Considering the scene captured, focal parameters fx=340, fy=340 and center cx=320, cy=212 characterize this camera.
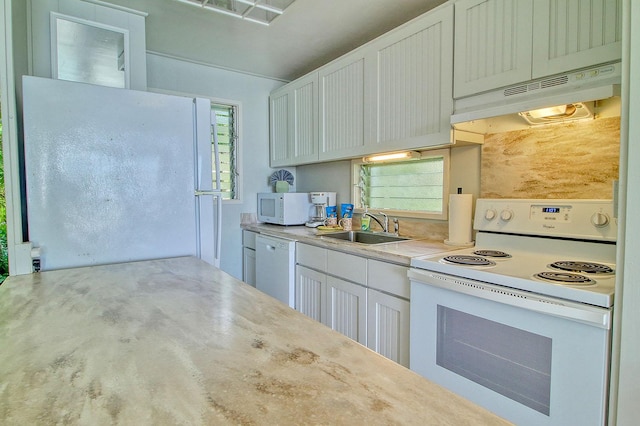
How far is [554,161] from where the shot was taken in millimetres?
1748

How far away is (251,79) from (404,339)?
9.38ft

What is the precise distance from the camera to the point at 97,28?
7.14ft

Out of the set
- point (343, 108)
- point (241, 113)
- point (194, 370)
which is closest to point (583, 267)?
point (194, 370)

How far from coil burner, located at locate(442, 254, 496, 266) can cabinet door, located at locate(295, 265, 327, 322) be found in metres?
0.94

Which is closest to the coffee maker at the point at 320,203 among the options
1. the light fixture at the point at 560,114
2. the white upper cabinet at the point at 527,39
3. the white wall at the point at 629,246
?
the white upper cabinet at the point at 527,39

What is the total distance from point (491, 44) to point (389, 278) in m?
1.29

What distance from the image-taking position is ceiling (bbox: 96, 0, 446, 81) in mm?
2205

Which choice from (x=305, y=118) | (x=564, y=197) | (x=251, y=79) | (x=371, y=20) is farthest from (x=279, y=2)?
(x=564, y=197)

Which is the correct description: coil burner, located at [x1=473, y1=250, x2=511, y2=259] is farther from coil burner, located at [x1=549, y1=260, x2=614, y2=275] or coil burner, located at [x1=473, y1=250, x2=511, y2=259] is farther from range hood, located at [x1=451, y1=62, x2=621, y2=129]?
range hood, located at [x1=451, y1=62, x2=621, y2=129]

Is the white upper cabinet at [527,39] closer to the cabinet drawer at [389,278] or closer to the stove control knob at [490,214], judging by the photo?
the stove control knob at [490,214]

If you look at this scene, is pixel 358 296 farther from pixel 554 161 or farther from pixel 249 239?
pixel 249 239

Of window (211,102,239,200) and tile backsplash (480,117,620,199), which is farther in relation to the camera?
window (211,102,239,200)

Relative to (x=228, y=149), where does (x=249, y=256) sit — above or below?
below

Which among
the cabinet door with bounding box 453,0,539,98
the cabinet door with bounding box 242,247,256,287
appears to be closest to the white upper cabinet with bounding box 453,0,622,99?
the cabinet door with bounding box 453,0,539,98
